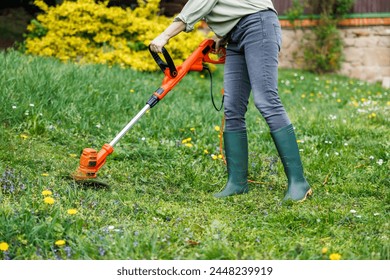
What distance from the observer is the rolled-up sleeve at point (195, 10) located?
132 inches

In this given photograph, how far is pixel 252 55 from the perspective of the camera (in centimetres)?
346

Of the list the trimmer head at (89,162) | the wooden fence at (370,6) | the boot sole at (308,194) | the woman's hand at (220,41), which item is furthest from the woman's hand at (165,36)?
the wooden fence at (370,6)

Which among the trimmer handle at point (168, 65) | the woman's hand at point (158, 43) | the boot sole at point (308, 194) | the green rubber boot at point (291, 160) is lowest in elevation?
the boot sole at point (308, 194)

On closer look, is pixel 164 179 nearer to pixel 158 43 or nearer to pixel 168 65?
pixel 168 65

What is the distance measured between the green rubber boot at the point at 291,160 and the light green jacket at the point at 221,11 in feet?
2.19

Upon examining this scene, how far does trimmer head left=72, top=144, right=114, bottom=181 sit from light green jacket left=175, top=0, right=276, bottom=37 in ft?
2.86

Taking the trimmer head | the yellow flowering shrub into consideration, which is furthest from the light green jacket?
the yellow flowering shrub

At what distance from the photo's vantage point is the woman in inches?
135

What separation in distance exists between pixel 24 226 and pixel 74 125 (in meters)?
2.20

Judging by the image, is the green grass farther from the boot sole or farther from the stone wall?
the stone wall

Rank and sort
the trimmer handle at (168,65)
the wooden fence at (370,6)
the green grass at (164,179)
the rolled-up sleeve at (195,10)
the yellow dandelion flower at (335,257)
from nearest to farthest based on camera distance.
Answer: the yellow dandelion flower at (335,257) → the green grass at (164,179) → the rolled-up sleeve at (195,10) → the trimmer handle at (168,65) → the wooden fence at (370,6)

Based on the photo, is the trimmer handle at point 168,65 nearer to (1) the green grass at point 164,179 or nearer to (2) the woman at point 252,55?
(2) the woman at point 252,55

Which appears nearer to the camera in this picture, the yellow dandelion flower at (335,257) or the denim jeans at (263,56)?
the yellow dandelion flower at (335,257)

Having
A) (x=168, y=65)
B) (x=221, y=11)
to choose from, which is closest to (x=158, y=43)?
(x=168, y=65)
